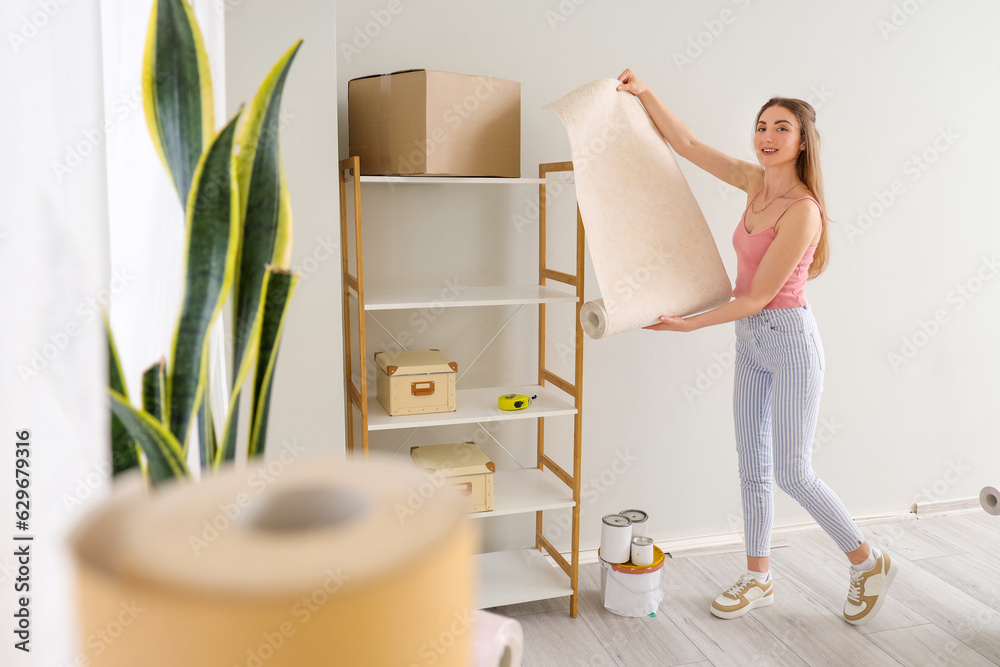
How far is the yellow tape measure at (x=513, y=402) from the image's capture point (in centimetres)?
228

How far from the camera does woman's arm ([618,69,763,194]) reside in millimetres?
2041

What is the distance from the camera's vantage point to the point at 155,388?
0.29 meters

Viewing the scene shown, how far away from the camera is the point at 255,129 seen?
0.35 meters

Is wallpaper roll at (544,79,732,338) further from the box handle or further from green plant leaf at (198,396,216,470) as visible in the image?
green plant leaf at (198,396,216,470)

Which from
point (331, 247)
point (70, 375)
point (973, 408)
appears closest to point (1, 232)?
point (70, 375)

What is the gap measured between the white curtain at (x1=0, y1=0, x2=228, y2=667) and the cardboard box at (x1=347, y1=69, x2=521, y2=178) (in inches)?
67.1

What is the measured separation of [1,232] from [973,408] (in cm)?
368

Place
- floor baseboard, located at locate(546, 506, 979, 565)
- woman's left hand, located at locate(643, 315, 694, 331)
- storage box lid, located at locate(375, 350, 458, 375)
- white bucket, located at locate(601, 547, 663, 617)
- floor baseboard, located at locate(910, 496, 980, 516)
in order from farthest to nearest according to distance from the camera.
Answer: floor baseboard, located at locate(910, 496, 980, 516) → floor baseboard, located at locate(546, 506, 979, 565) → white bucket, located at locate(601, 547, 663, 617) → storage box lid, located at locate(375, 350, 458, 375) → woman's left hand, located at locate(643, 315, 694, 331)

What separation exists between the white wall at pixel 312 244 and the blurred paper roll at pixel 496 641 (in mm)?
1074

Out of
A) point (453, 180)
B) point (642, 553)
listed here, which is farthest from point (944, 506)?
point (453, 180)

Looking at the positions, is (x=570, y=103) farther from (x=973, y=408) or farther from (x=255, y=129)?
(x=973, y=408)

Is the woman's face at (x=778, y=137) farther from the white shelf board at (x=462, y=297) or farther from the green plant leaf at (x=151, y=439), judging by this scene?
the green plant leaf at (x=151, y=439)

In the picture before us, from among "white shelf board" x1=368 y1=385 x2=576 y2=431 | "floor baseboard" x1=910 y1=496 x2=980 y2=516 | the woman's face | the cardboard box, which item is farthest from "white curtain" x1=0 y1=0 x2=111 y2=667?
"floor baseboard" x1=910 y1=496 x2=980 y2=516

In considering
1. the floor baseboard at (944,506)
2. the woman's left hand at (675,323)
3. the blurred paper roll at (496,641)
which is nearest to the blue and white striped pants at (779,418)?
the woman's left hand at (675,323)
